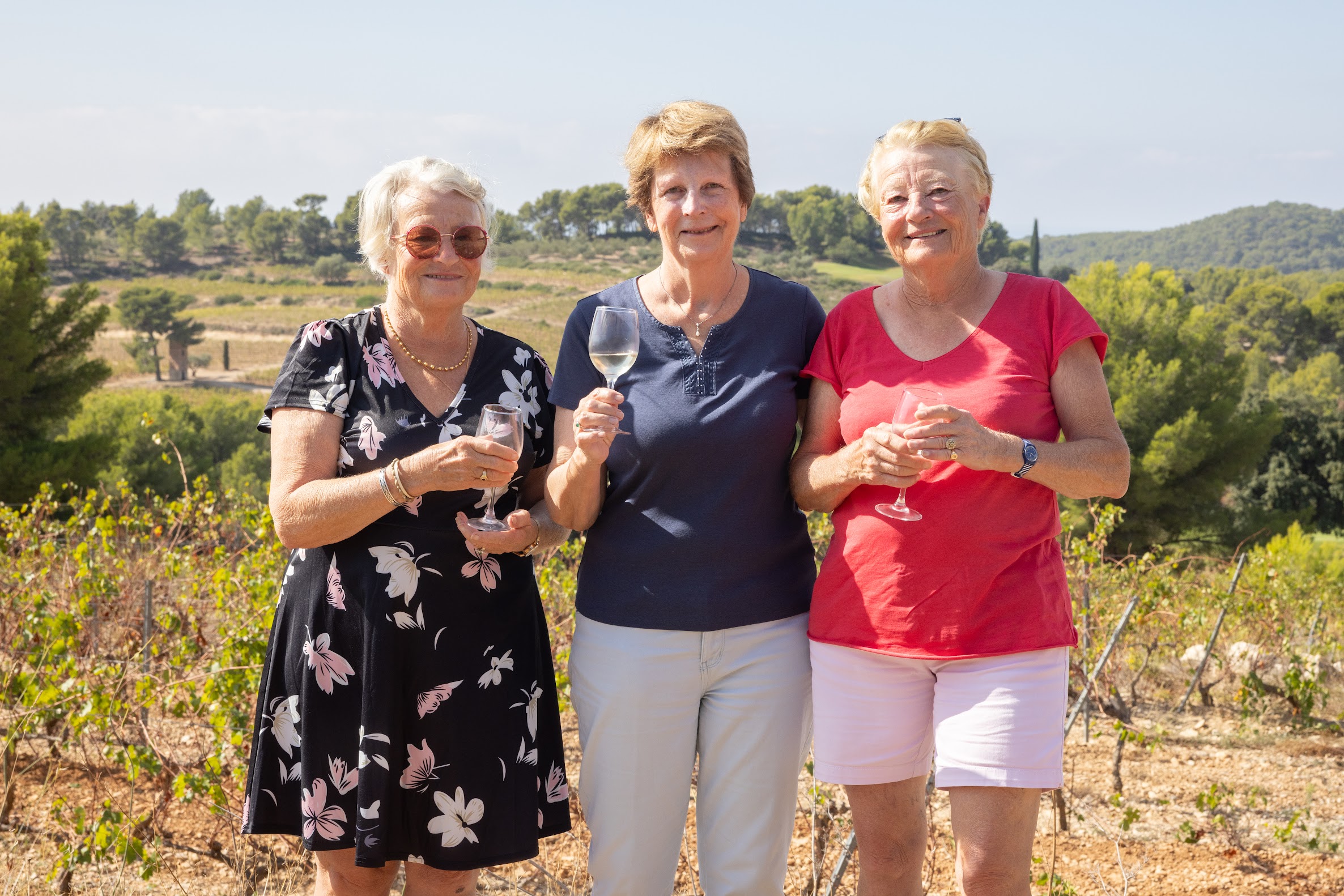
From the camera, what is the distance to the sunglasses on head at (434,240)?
241cm

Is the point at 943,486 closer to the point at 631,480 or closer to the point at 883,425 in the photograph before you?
the point at 883,425

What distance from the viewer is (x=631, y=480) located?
2.49 m

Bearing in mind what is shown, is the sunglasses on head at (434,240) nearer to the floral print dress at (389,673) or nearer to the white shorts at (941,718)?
the floral print dress at (389,673)

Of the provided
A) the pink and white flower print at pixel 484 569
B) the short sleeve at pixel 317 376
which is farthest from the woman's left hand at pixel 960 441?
the short sleeve at pixel 317 376

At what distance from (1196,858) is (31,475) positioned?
26.4 metres

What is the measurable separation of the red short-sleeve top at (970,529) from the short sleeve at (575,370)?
0.61 m

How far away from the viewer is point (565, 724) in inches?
217

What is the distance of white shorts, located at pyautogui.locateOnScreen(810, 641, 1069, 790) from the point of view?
7.14 feet

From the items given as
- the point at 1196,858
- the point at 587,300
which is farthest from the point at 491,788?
the point at 1196,858

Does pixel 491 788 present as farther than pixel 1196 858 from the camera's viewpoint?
No

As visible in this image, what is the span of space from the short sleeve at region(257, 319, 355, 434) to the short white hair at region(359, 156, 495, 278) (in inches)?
8.3

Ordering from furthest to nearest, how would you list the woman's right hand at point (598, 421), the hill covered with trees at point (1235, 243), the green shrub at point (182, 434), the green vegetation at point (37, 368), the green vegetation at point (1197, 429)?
the hill covered with trees at point (1235, 243)
the green vegetation at point (1197, 429)
the green shrub at point (182, 434)
the green vegetation at point (37, 368)
the woman's right hand at point (598, 421)

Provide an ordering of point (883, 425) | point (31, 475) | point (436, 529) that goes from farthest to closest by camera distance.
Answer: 1. point (31, 475)
2. point (436, 529)
3. point (883, 425)

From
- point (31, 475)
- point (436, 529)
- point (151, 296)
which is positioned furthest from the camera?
point (151, 296)
